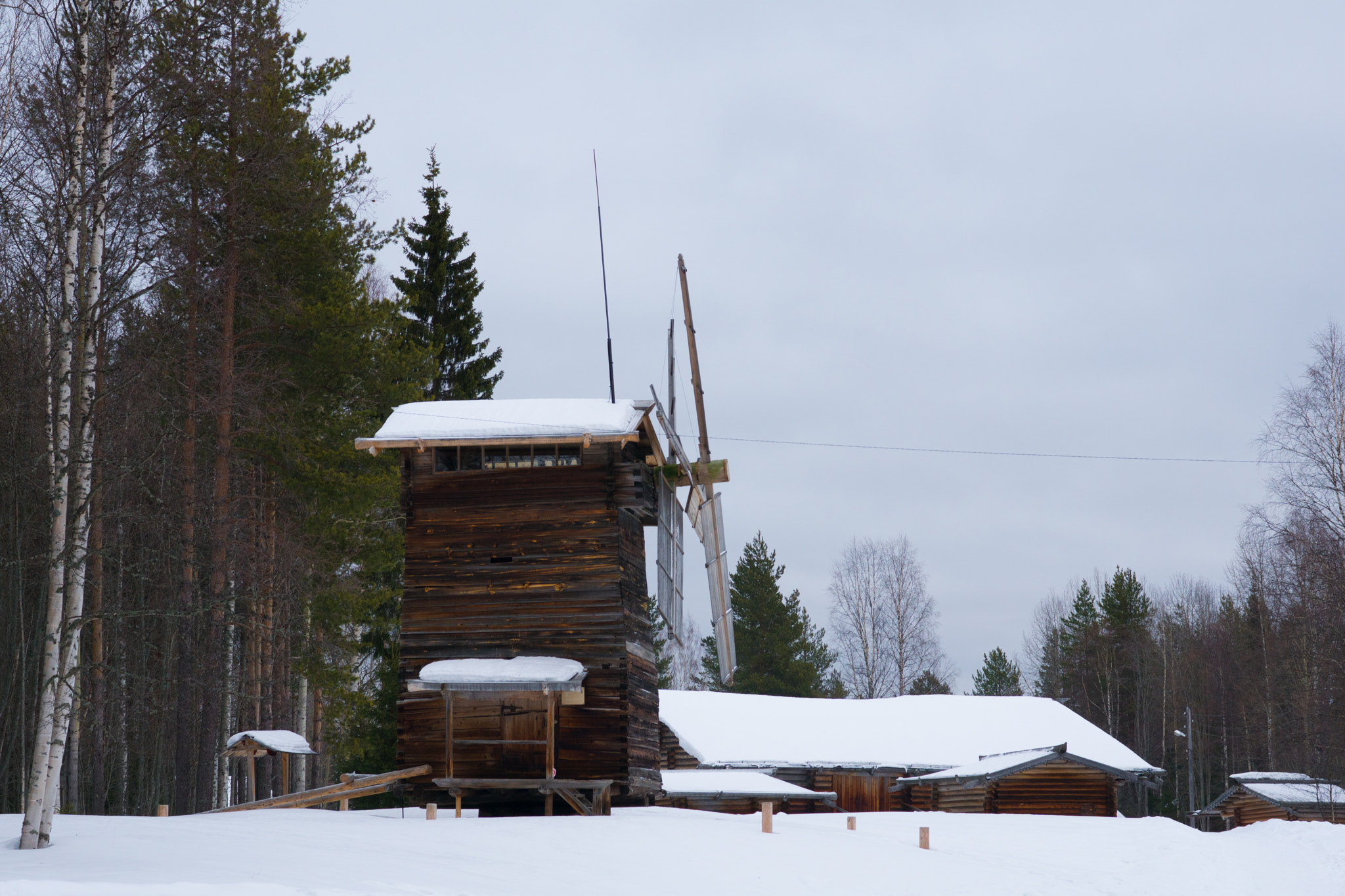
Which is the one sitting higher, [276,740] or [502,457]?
[502,457]

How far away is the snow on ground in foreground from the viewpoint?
995 centimetres

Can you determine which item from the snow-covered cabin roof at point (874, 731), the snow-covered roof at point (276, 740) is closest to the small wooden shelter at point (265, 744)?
the snow-covered roof at point (276, 740)

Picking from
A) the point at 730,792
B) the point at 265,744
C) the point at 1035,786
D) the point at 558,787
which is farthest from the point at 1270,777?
the point at 265,744

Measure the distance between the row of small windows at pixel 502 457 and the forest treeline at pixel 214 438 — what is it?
13.7 feet

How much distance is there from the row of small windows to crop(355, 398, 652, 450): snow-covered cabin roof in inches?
20.5

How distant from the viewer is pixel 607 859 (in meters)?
14.0

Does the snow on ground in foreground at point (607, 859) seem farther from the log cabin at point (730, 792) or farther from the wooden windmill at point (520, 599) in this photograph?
the log cabin at point (730, 792)

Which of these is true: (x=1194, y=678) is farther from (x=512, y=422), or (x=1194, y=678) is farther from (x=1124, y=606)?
(x=512, y=422)

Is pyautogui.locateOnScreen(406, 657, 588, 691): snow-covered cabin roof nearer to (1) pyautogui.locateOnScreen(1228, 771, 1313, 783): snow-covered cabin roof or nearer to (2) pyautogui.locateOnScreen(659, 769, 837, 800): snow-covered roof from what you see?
(2) pyautogui.locateOnScreen(659, 769, 837, 800): snow-covered roof

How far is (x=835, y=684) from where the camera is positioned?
65.4 metres

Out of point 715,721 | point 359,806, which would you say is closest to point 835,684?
point 715,721

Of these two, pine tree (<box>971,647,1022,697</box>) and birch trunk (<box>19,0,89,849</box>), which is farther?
pine tree (<box>971,647,1022,697</box>)

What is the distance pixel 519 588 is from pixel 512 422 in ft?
9.95

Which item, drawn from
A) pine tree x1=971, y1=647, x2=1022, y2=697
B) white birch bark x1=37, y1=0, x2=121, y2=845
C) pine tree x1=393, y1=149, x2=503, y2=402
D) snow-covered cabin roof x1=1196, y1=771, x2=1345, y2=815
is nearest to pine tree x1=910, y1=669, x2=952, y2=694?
pine tree x1=971, y1=647, x2=1022, y2=697
